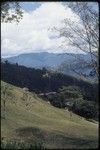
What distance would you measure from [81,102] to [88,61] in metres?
106

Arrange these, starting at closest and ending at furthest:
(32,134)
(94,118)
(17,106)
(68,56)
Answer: (68,56), (32,134), (17,106), (94,118)

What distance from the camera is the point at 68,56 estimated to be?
48.1 meters

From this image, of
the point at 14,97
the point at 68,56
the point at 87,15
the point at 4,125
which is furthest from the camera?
the point at 14,97

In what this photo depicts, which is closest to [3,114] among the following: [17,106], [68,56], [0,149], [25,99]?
[17,106]

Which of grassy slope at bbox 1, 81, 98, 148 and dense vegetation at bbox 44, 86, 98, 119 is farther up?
dense vegetation at bbox 44, 86, 98, 119

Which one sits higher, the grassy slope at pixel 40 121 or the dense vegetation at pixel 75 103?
the dense vegetation at pixel 75 103

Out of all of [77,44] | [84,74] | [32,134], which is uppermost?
[77,44]

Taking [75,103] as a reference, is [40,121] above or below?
below

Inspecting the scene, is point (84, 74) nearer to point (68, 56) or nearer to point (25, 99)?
point (68, 56)

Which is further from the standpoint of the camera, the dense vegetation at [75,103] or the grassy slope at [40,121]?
the dense vegetation at [75,103]

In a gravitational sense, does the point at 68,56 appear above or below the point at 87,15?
below

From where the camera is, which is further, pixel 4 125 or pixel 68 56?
pixel 4 125

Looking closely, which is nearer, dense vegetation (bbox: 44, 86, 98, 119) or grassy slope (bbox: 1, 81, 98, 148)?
grassy slope (bbox: 1, 81, 98, 148)

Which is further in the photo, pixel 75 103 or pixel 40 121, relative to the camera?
pixel 75 103
